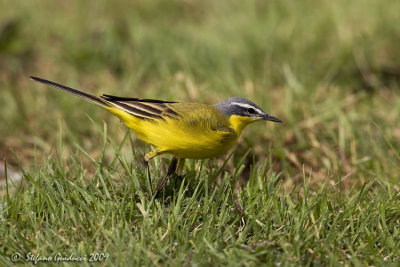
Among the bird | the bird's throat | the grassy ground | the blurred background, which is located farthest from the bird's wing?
the blurred background

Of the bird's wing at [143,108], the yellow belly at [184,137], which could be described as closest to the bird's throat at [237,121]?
the yellow belly at [184,137]

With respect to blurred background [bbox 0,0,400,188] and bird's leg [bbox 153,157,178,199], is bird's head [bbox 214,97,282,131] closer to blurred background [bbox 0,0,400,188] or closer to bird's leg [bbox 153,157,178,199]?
bird's leg [bbox 153,157,178,199]

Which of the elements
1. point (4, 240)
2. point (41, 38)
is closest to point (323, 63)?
point (41, 38)

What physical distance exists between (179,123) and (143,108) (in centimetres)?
30

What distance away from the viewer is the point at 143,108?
4.11 m

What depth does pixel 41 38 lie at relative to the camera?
8211 millimetres

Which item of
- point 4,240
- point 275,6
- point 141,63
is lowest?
point 4,240

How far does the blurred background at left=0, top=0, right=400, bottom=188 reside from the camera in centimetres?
A: 557

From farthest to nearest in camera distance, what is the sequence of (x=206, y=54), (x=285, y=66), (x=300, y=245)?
(x=206, y=54)
(x=285, y=66)
(x=300, y=245)

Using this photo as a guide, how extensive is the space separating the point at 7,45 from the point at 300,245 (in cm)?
547

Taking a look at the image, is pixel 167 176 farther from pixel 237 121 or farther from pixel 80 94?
pixel 80 94

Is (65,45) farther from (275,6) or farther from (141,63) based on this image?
(275,6)

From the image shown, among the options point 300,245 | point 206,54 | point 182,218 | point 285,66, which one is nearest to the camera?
point 300,245

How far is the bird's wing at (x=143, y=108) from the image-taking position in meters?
4.06
